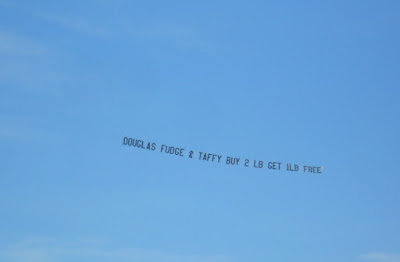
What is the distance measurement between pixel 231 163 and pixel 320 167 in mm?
6747

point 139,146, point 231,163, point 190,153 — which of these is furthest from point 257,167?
point 139,146

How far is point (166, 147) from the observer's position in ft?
144

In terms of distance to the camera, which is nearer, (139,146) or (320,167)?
(139,146)

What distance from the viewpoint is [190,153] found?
44125 mm

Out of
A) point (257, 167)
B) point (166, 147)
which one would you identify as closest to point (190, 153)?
point (166, 147)

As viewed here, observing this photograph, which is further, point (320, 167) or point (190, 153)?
point (320, 167)

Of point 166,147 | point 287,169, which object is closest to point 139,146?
point 166,147

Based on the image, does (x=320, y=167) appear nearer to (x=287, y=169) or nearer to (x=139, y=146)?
(x=287, y=169)

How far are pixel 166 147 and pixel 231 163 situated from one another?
180 inches

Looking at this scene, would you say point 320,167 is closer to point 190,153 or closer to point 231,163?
point 231,163

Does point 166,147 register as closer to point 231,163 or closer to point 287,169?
point 231,163

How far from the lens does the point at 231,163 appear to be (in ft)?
147

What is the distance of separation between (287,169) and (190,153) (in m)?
6.94

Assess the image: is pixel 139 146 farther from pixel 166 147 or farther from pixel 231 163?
pixel 231 163
